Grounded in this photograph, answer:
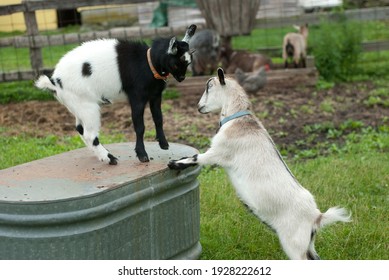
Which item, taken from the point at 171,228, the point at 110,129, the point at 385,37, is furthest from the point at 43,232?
the point at 385,37

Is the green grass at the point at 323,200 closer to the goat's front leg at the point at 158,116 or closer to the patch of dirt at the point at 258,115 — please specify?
the patch of dirt at the point at 258,115

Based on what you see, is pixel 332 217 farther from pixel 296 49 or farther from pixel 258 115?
pixel 296 49

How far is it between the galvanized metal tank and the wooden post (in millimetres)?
6035

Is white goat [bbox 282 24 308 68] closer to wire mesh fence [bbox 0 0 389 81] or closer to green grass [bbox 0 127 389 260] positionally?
wire mesh fence [bbox 0 0 389 81]

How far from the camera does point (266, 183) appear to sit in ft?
12.9

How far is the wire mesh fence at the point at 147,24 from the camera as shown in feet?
34.0

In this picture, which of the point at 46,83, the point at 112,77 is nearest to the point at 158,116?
the point at 112,77

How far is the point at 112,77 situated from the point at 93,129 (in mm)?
360

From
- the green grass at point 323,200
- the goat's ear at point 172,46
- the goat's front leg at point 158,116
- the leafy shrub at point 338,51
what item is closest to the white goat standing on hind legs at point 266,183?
the goat's ear at point 172,46

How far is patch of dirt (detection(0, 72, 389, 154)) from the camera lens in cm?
820

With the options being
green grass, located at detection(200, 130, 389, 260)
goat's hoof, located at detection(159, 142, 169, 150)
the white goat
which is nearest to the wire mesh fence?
the white goat

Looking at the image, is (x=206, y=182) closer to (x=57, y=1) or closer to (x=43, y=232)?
(x=43, y=232)

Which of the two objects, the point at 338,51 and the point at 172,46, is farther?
the point at 338,51
